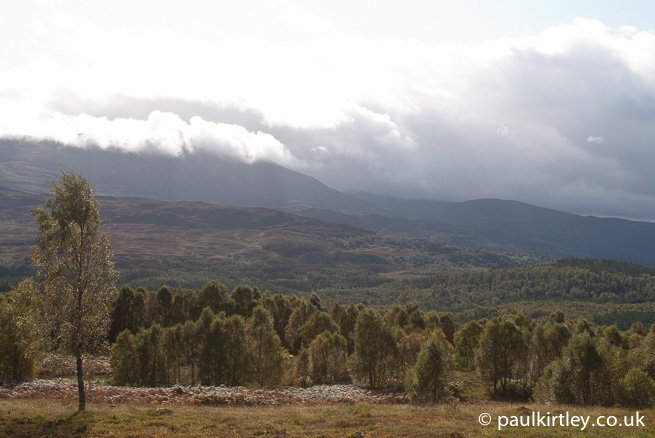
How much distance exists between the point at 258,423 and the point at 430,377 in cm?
3179

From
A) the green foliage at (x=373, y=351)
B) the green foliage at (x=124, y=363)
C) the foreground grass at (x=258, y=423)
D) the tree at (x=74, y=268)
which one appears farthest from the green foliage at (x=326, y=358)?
the tree at (x=74, y=268)

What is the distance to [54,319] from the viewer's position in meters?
30.5

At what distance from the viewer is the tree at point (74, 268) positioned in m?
31.0

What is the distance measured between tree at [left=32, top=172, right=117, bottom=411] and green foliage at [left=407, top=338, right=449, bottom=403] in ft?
133

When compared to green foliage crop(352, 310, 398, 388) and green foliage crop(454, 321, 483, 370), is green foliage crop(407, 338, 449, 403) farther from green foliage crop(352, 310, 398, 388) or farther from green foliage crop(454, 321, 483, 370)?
green foliage crop(454, 321, 483, 370)

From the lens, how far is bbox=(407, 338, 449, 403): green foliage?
5434cm

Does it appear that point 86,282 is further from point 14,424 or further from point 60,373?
point 60,373

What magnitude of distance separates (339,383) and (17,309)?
202ft

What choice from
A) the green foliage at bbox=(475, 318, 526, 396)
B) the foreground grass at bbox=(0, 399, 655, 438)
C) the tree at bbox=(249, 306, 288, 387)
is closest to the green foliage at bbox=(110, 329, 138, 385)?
the tree at bbox=(249, 306, 288, 387)

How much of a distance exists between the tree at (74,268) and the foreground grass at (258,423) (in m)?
4.49

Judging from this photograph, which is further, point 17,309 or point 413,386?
point 413,386

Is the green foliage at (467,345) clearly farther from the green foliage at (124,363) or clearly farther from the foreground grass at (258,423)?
the green foliage at (124,363)

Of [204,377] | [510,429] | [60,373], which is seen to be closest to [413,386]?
[510,429]

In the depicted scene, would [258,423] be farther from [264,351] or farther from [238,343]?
[264,351]
